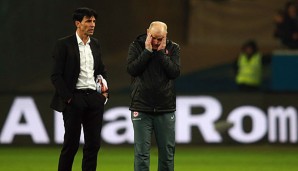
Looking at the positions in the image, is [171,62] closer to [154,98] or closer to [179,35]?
[154,98]

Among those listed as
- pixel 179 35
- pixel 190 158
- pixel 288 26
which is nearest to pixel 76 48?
pixel 190 158

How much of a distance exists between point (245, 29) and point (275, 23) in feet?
2.19

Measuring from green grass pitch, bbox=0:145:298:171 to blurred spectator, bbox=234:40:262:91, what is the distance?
2.11 metres

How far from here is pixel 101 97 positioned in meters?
9.18

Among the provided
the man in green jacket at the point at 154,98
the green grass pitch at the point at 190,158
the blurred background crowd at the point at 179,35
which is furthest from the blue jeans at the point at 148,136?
the blurred background crowd at the point at 179,35

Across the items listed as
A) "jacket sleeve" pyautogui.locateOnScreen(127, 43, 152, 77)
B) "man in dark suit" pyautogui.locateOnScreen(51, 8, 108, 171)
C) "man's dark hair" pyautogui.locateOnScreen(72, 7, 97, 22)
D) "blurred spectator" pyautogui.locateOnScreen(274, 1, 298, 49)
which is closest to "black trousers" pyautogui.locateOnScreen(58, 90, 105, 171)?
"man in dark suit" pyautogui.locateOnScreen(51, 8, 108, 171)

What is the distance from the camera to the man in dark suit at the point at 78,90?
899 centimetres

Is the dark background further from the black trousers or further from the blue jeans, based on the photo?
the blue jeans

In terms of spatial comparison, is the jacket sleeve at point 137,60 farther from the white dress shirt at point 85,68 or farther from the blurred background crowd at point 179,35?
the blurred background crowd at point 179,35

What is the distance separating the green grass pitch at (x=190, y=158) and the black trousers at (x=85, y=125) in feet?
8.45

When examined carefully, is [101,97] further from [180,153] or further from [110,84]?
[110,84]

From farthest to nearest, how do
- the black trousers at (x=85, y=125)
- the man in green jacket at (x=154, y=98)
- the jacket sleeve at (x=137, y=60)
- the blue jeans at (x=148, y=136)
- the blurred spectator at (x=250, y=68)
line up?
the blurred spectator at (x=250, y=68), the black trousers at (x=85, y=125), the blue jeans at (x=148, y=136), the man in green jacket at (x=154, y=98), the jacket sleeve at (x=137, y=60)

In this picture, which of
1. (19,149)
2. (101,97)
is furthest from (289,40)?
(101,97)

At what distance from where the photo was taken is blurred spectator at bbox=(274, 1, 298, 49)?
1656cm
